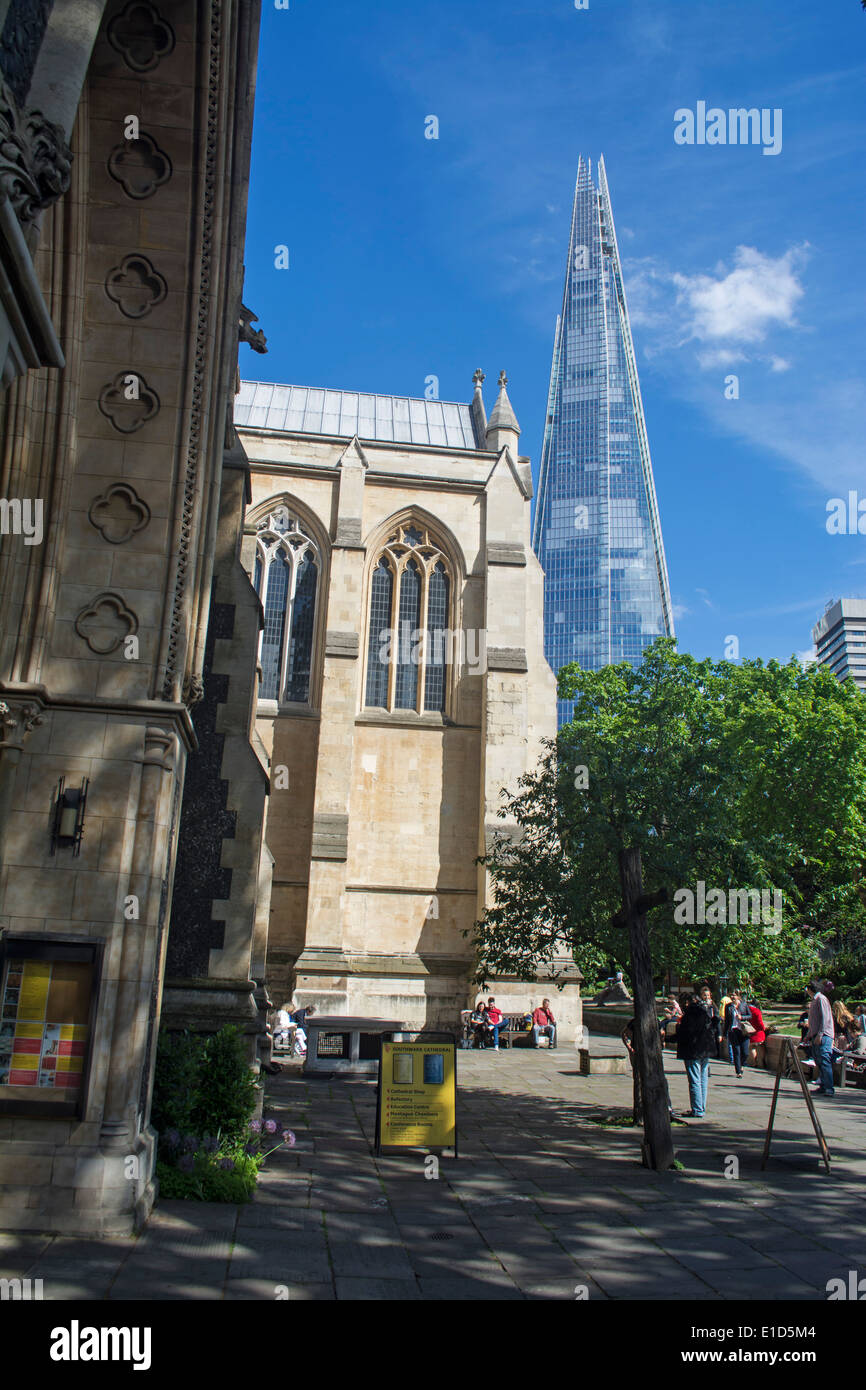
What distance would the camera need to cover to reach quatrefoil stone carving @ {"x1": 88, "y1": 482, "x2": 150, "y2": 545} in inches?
299

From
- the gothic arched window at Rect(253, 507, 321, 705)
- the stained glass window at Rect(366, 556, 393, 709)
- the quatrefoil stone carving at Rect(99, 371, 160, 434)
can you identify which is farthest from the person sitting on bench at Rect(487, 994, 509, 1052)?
the quatrefoil stone carving at Rect(99, 371, 160, 434)

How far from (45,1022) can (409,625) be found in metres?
20.8

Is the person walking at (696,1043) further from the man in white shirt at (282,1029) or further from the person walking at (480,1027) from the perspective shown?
the person walking at (480,1027)

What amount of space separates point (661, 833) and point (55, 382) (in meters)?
8.11

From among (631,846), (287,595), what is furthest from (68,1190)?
(287,595)

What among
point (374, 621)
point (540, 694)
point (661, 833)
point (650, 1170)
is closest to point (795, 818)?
point (540, 694)

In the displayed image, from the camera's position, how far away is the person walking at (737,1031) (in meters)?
18.8

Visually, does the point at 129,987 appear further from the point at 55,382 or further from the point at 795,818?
the point at 795,818

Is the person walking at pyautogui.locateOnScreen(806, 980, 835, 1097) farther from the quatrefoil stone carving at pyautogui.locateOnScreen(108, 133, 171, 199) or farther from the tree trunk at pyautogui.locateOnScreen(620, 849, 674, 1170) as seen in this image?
the quatrefoil stone carving at pyautogui.locateOnScreen(108, 133, 171, 199)

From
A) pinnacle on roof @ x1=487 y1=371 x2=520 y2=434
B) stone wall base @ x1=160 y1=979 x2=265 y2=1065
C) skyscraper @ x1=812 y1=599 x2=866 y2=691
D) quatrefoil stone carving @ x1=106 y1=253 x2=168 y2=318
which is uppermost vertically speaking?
skyscraper @ x1=812 y1=599 x2=866 y2=691

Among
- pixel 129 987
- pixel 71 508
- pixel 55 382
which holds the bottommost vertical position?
pixel 129 987

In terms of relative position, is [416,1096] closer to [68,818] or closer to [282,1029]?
[68,818]

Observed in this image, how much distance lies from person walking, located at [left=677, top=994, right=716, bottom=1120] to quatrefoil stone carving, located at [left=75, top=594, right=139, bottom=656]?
828cm
